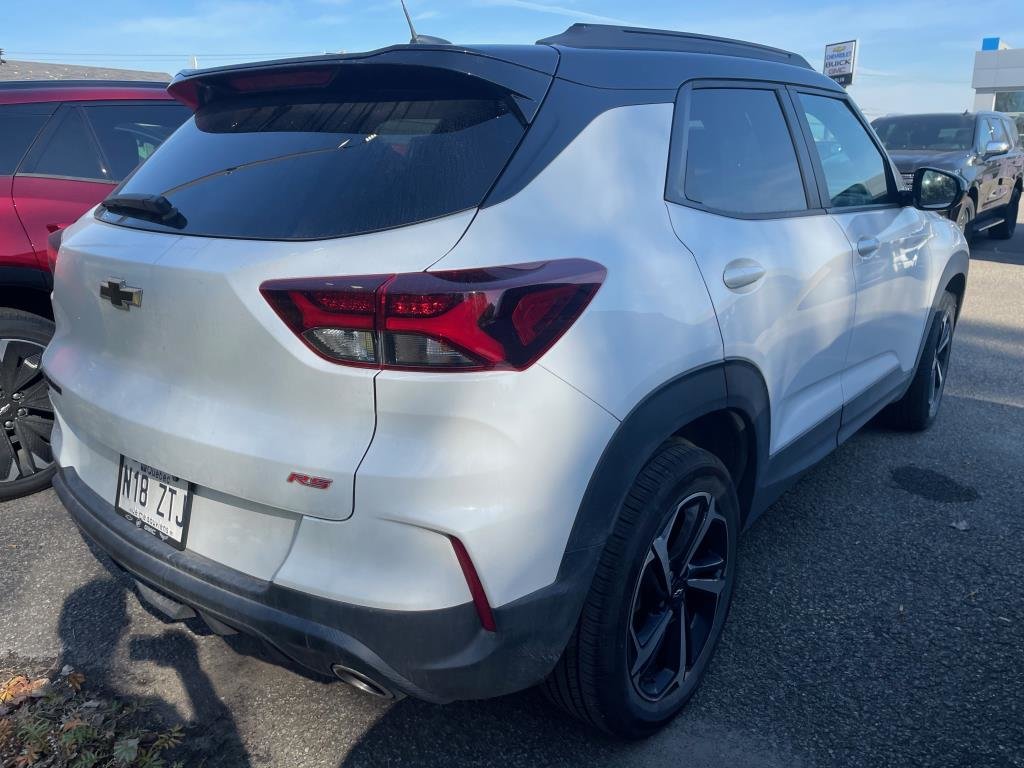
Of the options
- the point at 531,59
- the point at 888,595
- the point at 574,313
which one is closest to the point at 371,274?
the point at 574,313

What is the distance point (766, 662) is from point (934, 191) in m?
2.30

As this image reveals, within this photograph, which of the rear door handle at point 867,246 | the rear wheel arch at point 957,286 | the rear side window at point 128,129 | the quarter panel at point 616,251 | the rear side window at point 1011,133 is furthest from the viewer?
the rear side window at point 1011,133

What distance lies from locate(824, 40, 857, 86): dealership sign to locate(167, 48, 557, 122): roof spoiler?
29.8 meters

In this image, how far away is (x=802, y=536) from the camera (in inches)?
134

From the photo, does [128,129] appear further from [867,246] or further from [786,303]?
[867,246]

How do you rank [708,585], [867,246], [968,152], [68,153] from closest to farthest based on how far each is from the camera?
[708,585] < [867,246] < [68,153] < [968,152]

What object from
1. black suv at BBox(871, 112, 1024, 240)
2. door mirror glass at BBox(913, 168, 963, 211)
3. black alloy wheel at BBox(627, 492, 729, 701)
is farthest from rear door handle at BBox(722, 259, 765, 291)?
black suv at BBox(871, 112, 1024, 240)

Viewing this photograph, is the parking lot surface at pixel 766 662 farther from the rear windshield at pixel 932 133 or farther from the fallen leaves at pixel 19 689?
the rear windshield at pixel 932 133

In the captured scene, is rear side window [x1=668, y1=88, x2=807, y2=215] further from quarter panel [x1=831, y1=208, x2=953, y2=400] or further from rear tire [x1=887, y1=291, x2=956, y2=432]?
rear tire [x1=887, y1=291, x2=956, y2=432]

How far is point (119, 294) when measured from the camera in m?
2.02

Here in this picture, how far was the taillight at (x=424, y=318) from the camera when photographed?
1637mm

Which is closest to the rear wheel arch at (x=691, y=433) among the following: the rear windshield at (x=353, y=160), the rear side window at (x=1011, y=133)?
the rear windshield at (x=353, y=160)

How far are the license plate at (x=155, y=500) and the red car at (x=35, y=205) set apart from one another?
1794 millimetres

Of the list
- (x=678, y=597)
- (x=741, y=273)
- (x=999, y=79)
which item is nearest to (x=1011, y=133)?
(x=741, y=273)
